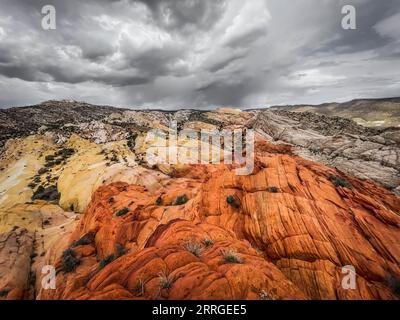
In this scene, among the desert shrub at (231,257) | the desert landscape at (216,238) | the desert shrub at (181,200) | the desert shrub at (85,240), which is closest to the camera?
the desert landscape at (216,238)

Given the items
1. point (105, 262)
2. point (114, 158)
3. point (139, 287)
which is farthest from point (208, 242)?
point (114, 158)

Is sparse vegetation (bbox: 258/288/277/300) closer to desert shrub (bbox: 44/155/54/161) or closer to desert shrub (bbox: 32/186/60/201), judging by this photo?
desert shrub (bbox: 32/186/60/201)

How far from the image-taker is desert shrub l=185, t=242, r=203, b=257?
39.6ft

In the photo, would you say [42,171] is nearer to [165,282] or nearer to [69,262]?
[69,262]

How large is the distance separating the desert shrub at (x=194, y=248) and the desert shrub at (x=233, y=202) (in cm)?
805

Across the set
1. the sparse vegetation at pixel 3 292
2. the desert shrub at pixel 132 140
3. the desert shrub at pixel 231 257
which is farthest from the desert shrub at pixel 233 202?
the desert shrub at pixel 132 140

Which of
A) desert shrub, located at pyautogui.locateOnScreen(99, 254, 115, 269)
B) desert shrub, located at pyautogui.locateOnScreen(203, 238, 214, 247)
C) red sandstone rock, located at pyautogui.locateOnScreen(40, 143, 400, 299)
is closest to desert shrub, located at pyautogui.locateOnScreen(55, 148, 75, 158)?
red sandstone rock, located at pyautogui.locateOnScreen(40, 143, 400, 299)

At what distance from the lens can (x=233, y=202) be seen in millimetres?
20594

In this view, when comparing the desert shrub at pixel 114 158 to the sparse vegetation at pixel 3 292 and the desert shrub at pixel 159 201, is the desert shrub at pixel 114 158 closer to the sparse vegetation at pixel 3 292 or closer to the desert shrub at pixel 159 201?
the desert shrub at pixel 159 201

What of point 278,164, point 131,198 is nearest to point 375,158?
point 278,164

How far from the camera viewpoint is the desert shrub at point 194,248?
12077 mm

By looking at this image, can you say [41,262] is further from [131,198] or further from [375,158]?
[375,158]
